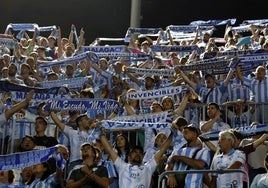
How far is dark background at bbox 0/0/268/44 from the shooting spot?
2783cm

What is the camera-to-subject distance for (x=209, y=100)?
12.7 m

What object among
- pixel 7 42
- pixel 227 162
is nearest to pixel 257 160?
pixel 227 162

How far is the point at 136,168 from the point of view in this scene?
31.4ft

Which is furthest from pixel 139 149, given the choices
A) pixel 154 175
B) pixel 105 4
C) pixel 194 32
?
pixel 105 4

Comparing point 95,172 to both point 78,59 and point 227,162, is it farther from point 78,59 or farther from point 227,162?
point 78,59

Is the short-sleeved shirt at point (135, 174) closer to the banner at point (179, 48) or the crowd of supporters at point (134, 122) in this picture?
the crowd of supporters at point (134, 122)

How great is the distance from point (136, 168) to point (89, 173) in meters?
0.69

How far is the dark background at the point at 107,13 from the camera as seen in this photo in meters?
27.8

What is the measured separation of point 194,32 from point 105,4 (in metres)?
7.85

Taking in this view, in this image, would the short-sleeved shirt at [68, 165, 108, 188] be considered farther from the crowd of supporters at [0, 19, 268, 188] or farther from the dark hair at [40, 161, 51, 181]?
the dark hair at [40, 161, 51, 181]

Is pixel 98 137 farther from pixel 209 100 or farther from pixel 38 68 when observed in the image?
pixel 38 68

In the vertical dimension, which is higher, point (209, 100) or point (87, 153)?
point (209, 100)

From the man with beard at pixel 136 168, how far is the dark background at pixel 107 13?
18619 mm

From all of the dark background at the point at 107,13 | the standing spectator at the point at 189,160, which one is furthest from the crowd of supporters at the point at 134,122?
the dark background at the point at 107,13
